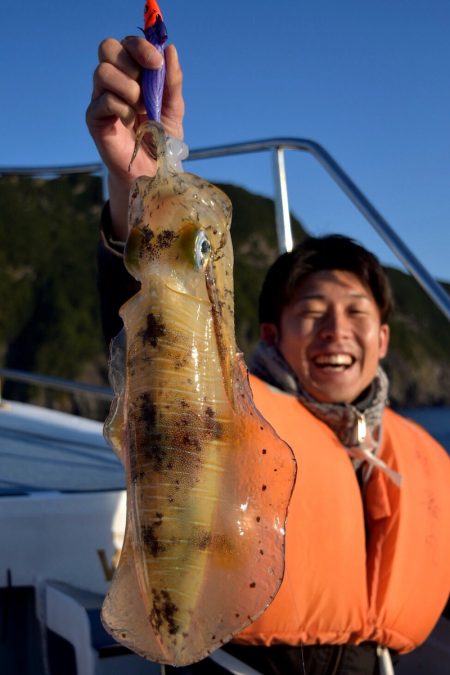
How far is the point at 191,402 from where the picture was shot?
1246mm

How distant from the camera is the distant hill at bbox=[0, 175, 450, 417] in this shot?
59.6m

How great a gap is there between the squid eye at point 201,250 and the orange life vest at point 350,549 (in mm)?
1311

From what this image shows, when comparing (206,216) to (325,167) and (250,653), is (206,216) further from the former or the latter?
(325,167)

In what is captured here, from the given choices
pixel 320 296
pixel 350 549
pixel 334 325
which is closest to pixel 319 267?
pixel 320 296

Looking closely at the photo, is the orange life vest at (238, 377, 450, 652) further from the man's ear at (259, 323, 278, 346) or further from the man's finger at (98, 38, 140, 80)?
the man's finger at (98, 38, 140, 80)

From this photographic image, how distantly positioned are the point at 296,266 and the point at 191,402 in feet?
5.53

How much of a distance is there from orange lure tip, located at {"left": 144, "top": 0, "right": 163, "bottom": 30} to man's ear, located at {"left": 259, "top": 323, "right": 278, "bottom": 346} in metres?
1.58

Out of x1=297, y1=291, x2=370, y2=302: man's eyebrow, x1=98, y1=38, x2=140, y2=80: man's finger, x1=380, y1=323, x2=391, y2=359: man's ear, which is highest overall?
x1=98, y1=38, x2=140, y2=80: man's finger

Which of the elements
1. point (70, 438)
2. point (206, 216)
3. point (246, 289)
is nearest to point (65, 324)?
point (246, 289)

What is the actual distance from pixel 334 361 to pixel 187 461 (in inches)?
64.2

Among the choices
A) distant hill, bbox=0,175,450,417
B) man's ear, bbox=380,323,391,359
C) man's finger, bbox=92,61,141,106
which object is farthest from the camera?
distant hill, bbox=0,175,450,417

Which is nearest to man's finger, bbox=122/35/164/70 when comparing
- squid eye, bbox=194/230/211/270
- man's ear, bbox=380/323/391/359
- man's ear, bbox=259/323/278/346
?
squid eye, bbox=194/230/211/270

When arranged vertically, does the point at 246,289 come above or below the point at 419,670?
above

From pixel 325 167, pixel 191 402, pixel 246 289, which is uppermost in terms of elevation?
pixel 246 289
